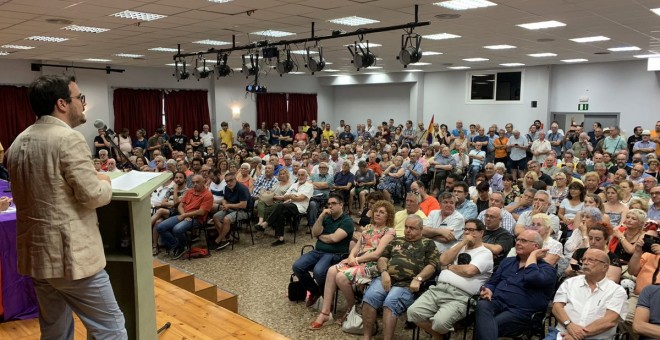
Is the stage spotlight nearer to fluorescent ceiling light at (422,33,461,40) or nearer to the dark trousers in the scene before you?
fluorescent ceiling light at (422,33,461,40)

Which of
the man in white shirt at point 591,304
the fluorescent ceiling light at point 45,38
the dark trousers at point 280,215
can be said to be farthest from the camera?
the fluorescent ceiling light at point 45,38

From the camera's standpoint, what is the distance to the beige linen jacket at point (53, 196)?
1585mm

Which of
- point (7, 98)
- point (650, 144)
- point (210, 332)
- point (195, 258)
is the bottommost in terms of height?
point (195, 258)

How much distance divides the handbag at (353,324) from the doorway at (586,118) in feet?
38.3

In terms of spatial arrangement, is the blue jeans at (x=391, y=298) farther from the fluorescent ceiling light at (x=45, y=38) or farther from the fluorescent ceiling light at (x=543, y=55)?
the fluorescent ceiling light at (x=543, y=55)

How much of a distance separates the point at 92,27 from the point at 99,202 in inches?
269

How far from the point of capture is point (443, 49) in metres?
10.1

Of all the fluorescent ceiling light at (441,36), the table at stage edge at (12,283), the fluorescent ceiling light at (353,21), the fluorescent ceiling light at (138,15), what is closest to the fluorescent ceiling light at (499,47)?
the fluorescent ceiling light at (441,36)

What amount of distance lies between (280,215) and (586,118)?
10.7 m

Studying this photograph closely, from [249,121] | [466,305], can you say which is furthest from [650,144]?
[249,121]

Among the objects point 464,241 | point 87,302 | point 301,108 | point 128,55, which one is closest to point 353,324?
point 464,241

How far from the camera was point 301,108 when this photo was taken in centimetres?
1908

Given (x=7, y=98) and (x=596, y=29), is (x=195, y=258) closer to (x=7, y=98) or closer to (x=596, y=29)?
(x=596, y=29)

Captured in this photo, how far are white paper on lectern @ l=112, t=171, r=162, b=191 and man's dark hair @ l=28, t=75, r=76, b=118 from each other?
39 cm
